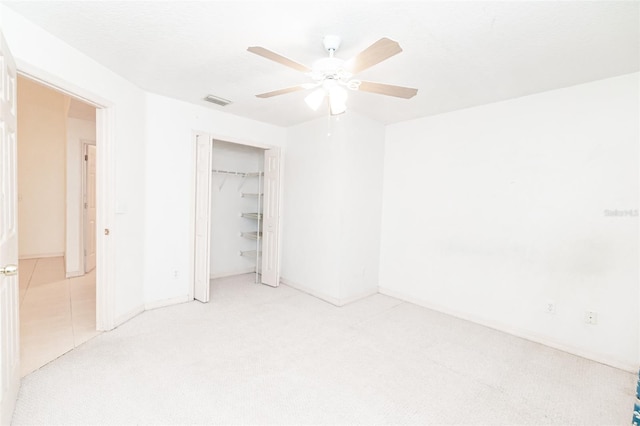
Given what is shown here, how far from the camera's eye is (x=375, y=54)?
5.42 ft

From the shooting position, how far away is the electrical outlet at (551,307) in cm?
281

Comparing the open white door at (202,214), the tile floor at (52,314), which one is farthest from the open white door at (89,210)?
the open white door at (202,214)

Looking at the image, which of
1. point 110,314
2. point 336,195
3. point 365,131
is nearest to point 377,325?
point 336,195

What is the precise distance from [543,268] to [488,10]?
7.67 feet

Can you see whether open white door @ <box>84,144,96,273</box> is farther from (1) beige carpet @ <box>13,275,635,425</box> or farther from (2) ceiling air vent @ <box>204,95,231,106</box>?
(2) ceiling air vent @ <box>204,95,231,106</box>

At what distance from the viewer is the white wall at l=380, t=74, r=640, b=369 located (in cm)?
251

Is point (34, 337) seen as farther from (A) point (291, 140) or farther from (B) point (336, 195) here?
(A) point (291, 140)

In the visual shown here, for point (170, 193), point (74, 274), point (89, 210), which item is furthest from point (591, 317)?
point (89, 210)

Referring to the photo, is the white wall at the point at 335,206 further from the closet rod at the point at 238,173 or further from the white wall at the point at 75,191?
the white wall at the point at 75,191

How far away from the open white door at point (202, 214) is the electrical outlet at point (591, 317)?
12.4 feet

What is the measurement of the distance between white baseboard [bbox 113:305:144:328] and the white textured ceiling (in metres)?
2.28

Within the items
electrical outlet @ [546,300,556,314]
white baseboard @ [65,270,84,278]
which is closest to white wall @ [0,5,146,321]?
white baseboard @ [65,270,84,278]

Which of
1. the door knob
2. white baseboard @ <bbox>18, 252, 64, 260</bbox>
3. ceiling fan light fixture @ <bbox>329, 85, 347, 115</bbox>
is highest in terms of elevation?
ceiling fan light fixture @ <bbox>329, 85, 347, 115</bbox>

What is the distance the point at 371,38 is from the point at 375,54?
436 millimetres
